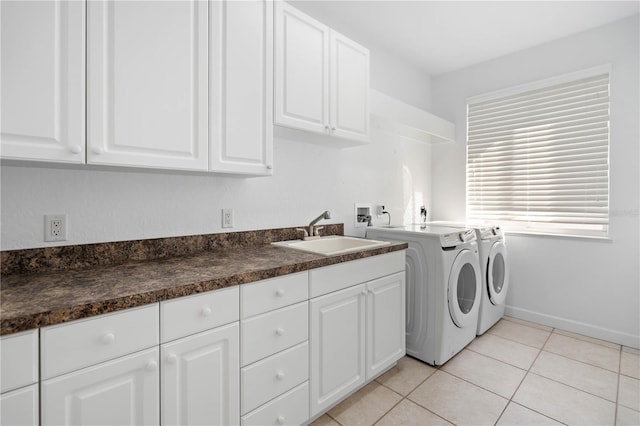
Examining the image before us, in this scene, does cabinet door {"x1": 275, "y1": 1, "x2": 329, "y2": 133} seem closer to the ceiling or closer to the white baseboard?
the ceiling

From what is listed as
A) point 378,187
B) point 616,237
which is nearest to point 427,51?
point 378,187

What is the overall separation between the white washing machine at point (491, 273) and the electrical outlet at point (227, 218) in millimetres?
1981

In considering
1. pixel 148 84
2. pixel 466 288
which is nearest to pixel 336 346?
pixel 466 288

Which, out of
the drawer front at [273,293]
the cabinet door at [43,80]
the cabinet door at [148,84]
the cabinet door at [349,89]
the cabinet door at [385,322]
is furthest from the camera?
the cabinet door at [349,89]

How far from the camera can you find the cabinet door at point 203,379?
43.3 inches

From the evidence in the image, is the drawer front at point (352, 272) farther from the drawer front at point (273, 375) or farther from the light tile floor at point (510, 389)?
the light tile floor at point (510, 389)

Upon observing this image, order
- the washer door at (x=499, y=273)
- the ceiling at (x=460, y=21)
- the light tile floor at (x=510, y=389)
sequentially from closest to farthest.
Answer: the light tile floor at (x=510, y=389) < the ceiling at (x=460, y=21) < the washer door at (x=499, y=273)

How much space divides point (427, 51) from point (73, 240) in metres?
3.28

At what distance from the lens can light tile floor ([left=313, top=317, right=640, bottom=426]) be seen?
1710 mm

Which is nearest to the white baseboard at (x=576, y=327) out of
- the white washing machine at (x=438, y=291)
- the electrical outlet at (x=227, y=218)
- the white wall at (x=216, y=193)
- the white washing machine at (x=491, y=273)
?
the white washing machine at (x=491, y=273)

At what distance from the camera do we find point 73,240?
1.41 metres

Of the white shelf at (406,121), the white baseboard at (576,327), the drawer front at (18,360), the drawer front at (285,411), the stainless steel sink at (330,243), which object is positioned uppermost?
the white shelf at (406,121)

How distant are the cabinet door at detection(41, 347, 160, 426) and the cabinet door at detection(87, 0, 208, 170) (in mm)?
759

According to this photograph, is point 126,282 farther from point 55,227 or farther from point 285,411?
point 285,411
